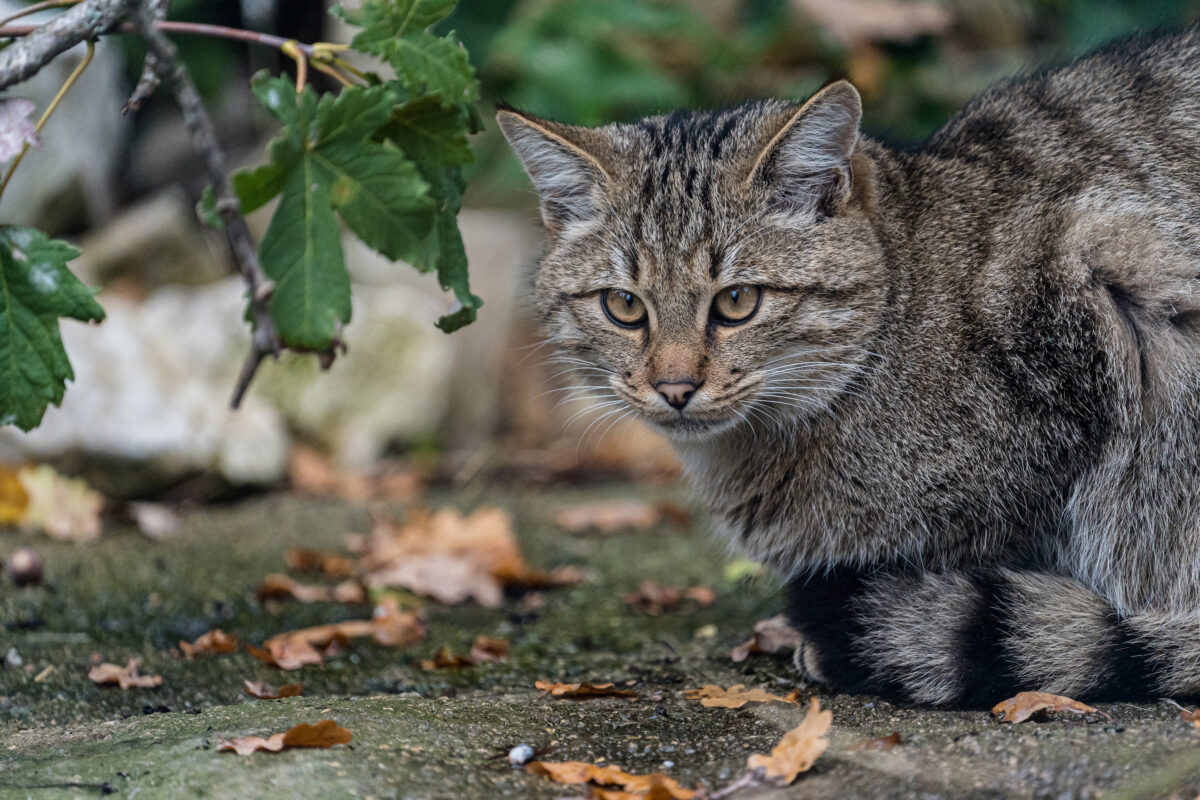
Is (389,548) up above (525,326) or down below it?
below

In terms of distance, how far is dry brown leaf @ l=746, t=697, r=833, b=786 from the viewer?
192 cm

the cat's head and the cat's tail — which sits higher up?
the cat's head

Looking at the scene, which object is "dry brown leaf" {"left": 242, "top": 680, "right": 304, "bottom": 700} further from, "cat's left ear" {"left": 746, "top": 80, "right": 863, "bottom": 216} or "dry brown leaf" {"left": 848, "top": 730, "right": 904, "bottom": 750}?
"cat's left ear" {"left": 746, "top": 80, "right": 863, "bottom": 216}

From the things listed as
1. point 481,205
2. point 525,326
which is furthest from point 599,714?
point 481,205

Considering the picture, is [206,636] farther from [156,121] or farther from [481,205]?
[156,121]

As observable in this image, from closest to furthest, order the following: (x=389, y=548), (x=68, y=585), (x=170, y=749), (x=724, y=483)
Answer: (x=170, y=749) → (x=724, y=483) → (x=68, y=585) → (x=389, y=548)

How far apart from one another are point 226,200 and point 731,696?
148 centimetres

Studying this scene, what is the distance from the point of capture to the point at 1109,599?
2492 millimetres

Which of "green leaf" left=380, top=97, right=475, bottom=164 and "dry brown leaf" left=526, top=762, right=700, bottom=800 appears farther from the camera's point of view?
"green leaf" left=380, top=97, right=475, bottom=164

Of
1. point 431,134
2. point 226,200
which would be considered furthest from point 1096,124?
point 226,200

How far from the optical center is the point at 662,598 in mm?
3500

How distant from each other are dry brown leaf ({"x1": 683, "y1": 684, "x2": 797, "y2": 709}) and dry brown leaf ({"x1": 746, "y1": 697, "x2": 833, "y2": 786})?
0.39m

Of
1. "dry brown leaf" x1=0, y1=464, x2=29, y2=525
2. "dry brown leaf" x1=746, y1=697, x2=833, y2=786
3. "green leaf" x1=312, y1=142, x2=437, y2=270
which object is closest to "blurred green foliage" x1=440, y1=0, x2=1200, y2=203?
"dry brown leaf" x1=0, y1=464, x2=29, y2=525

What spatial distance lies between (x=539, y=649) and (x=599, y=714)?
709 mm
